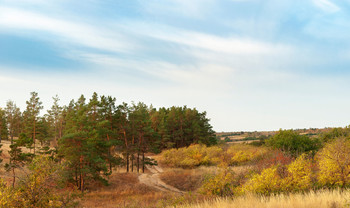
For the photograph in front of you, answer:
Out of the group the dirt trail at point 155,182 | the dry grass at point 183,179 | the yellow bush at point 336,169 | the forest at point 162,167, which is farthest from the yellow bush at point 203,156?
the yellow bush at point 336,169

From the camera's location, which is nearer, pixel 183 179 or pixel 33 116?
pixel 183 179

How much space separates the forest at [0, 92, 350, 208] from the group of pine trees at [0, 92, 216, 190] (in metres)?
0.15

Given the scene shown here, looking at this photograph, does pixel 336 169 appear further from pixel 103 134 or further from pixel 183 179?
pixel 103 134

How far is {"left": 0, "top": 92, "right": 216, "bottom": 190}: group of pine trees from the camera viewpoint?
97.2 feet

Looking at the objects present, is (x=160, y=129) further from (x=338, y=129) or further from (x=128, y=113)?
(x=338, y=129)

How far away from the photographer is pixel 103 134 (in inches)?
1490

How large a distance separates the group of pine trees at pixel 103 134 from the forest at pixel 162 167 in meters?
0.15

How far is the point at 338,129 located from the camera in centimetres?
4744

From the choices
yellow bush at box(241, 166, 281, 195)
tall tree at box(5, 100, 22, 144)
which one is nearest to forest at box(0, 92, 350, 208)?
yellow bush at box(241, 166, 281, 195)

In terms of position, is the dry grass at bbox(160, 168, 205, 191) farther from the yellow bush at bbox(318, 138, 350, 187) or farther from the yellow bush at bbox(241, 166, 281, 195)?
the yellow bush at bbox(241, 166, 281, 195)

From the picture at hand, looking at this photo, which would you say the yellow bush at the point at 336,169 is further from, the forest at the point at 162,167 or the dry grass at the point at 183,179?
the dry grass at the point at 183,179

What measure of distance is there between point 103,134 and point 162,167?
1772 centimetres

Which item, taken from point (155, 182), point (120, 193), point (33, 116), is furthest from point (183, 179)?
point (33, 116)

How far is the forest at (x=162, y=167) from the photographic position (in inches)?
390
